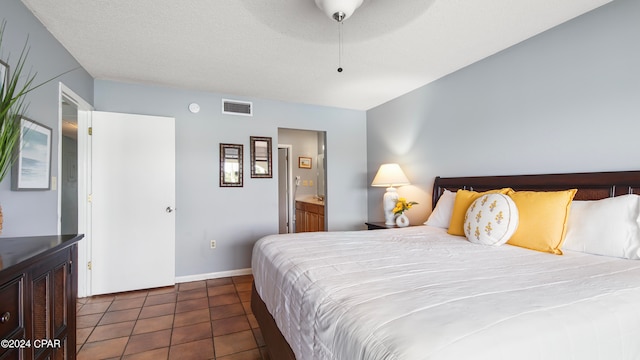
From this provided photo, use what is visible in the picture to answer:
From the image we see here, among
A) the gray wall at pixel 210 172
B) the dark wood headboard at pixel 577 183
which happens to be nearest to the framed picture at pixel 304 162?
the gray wall at pixel 210 172

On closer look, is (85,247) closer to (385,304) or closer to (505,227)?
(385,304)

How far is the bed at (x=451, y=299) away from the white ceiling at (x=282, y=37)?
4.25 ft

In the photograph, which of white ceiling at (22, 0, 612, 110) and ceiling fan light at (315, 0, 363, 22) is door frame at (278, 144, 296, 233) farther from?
ceiling fan light at (315, 0, 363, 22)

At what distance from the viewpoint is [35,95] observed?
1977 mm

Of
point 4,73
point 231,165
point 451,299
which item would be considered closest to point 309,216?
point 231,165

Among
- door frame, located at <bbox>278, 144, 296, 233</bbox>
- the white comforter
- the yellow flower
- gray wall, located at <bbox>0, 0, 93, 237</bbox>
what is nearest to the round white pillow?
the white comforter

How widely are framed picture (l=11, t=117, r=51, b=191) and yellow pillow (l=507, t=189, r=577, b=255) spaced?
10.3ft

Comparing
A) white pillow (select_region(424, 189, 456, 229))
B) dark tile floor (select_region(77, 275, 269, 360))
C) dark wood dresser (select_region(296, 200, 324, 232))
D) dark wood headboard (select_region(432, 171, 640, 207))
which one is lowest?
dark tile floor (select_region(77, 275, 269, 360))

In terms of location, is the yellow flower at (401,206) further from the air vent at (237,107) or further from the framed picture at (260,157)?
the air vent at (237,107)

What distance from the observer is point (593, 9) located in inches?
78.2

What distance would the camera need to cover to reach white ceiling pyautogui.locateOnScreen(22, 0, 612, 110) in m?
1.93

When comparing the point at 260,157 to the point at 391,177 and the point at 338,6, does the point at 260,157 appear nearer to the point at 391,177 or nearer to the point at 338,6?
the point at 391,177

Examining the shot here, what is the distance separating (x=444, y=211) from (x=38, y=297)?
285 centimetres

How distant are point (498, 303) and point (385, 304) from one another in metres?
0.37
